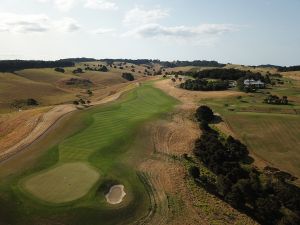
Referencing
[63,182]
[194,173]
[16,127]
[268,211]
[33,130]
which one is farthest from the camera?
[16,127]

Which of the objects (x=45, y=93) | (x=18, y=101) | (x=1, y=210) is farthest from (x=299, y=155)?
(x=45, y=93)

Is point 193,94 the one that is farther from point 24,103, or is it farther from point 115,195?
point 115,195

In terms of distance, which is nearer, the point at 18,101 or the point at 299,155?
the point at 299,155

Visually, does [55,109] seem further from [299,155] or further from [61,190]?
[299,155]

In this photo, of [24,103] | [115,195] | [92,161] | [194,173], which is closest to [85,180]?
[115,195]

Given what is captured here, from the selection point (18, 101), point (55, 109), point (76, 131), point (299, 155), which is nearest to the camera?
point (299, 155)

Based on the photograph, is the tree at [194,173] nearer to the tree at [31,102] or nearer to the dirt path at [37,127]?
the dirt path at [37,127]

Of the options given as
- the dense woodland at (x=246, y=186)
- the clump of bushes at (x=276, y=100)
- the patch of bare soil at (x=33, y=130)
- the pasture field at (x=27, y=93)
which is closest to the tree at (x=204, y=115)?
the dense woodland at (x=246, y=186)

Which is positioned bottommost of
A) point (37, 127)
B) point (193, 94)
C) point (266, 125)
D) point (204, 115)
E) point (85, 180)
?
point (85, 180)
